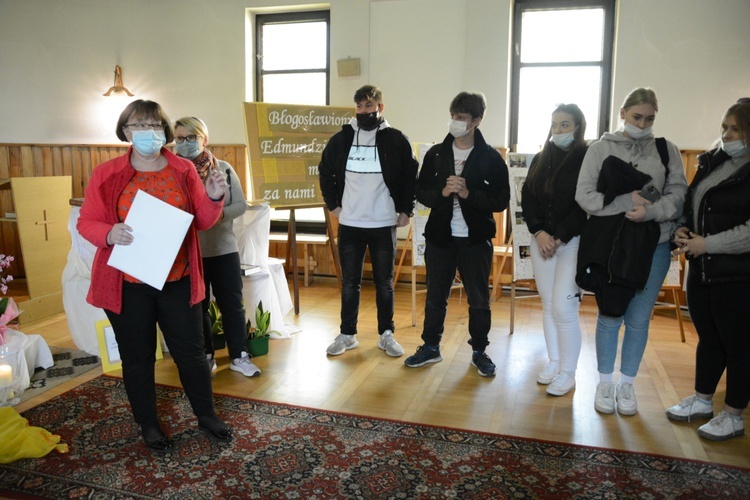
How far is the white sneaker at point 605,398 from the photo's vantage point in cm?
276

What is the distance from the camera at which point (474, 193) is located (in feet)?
9.98

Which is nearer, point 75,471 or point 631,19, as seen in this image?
point 75,471

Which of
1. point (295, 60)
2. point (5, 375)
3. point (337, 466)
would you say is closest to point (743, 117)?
point (337, 466)

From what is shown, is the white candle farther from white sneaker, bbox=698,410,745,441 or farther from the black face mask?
white sneaker, bbox=698,410,745,441

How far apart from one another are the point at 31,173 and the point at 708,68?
19.6 feet

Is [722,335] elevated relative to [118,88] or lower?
lower

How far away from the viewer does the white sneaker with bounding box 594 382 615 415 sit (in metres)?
2.76

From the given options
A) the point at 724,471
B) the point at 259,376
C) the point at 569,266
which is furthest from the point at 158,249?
the point at 724,471

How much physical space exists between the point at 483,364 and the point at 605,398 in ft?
2.23

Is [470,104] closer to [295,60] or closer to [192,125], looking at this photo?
[192,125]

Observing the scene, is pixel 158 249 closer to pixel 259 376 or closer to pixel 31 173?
pixel 259 376

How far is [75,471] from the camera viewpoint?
89.0 inches

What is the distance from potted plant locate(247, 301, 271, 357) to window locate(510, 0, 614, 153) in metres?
→ 2.56

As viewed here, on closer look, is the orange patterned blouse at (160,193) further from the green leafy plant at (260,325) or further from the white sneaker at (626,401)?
the white sneaker at (626,401)
